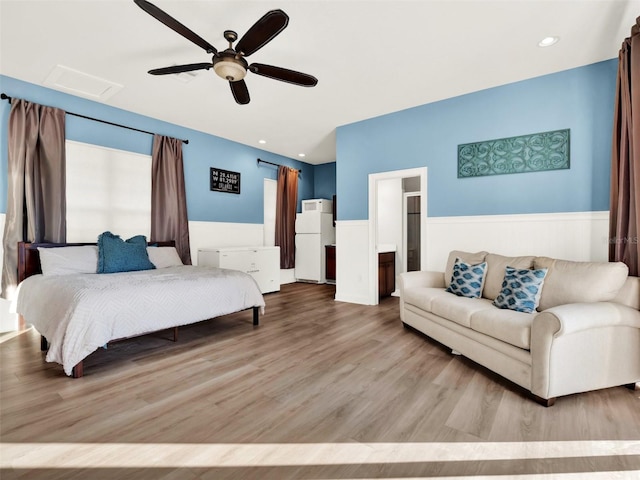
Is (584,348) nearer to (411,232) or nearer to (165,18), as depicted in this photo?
(165,18)

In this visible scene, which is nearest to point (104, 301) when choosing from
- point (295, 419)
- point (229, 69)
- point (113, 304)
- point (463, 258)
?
point (113, 304)

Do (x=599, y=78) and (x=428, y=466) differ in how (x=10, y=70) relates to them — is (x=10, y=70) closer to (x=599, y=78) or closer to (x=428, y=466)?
(x=428, y=466)

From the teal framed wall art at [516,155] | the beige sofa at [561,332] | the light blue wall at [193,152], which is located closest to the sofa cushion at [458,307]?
the beige sofa at [561,332]

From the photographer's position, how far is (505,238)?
3.57 metres

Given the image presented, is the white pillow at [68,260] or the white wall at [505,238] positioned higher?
the white wall at [505,238]

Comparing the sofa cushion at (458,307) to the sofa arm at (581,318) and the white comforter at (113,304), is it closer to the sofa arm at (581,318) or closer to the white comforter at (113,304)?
the sofa arm at (581,318)

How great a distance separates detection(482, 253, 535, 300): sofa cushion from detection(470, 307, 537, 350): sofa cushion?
19.0 inches

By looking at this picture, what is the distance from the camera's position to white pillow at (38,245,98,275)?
10.6 feet

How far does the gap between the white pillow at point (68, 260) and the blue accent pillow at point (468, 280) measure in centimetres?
393

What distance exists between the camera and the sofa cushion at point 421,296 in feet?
9.99

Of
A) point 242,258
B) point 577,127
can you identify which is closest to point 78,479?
point 242,258

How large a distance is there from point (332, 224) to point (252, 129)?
280cm

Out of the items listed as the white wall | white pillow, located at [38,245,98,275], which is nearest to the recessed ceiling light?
the white wall

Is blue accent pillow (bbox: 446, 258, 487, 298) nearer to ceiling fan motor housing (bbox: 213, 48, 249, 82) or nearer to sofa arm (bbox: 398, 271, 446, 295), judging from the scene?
sofa arm (bbox: 398, 271, 446, 295)
